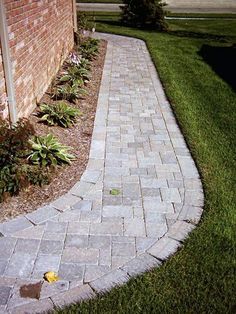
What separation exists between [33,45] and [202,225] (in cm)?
450

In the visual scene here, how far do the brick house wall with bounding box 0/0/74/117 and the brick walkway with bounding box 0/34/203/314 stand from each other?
1.41 meters

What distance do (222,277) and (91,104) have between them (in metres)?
5.18

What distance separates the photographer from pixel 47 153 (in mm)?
5000

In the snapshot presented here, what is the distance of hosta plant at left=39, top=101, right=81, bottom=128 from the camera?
639cm

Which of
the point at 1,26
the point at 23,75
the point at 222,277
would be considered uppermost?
the point at 1,26

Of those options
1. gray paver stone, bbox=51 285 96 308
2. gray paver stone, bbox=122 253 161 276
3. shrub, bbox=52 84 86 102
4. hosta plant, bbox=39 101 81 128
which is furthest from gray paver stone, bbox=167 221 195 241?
shrub, bbox=52 84 86 102

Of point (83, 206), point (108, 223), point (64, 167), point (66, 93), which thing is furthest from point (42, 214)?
point (66, 93)

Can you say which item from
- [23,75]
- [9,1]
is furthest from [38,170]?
[9,1]

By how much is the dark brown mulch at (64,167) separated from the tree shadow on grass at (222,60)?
3815 millimetres

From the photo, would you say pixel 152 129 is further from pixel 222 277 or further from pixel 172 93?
pixel 222 277

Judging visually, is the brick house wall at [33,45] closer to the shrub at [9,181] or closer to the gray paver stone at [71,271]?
the shrub at [9,181]

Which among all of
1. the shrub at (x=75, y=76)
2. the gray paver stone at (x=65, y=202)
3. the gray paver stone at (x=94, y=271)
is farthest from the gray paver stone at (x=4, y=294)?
the shrub at (x=75, y=76)

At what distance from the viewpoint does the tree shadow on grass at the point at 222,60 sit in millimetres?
10141

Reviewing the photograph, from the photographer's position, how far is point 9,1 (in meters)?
5.14
